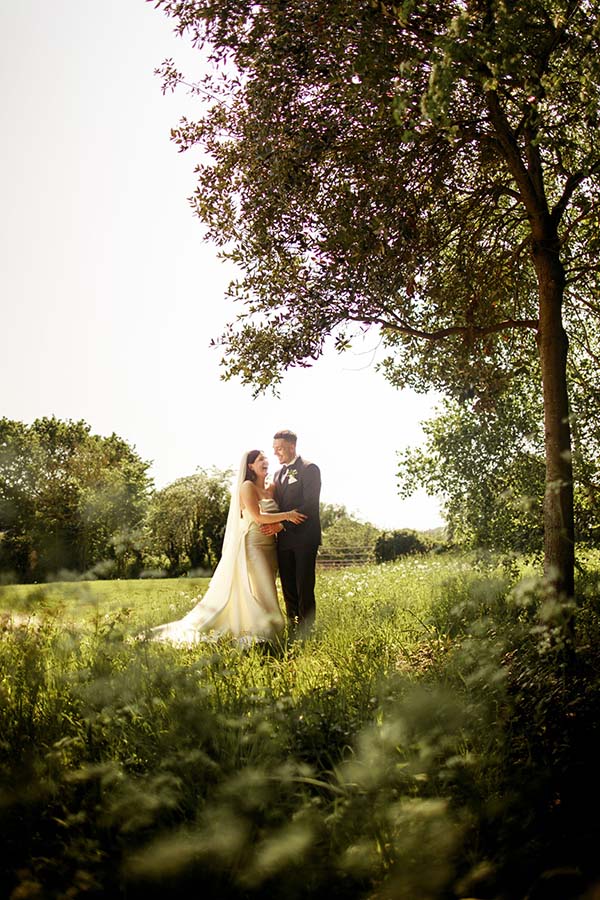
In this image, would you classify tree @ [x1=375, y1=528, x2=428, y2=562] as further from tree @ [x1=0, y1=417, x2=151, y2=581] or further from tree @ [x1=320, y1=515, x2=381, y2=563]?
tree @ [x1=0, y1=417, x2=151, y2=581]

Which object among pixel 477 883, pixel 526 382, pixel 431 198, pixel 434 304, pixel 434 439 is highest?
pixel 431 198

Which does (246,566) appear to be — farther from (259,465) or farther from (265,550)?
(259,465)

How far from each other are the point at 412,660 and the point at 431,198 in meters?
4.75

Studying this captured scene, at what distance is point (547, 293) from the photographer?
6918 millimetres

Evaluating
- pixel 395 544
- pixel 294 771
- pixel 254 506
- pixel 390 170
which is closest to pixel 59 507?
pixel 395 544

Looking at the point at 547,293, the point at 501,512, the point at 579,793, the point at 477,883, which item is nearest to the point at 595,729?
the point at 579,793

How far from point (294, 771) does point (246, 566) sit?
4947 millimetres

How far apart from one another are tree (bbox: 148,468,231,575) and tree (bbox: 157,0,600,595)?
47.2 feet

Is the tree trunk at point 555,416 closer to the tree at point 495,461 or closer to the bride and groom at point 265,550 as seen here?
the tree at point 495,461

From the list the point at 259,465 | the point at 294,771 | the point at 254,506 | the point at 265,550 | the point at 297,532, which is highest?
the point at 259,465

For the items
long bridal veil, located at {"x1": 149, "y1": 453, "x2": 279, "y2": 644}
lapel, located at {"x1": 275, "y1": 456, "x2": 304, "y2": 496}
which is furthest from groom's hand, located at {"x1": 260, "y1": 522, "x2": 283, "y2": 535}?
lapel, located at {"x1": 275, "y1": 456, "x2": 304, "y2": 496}

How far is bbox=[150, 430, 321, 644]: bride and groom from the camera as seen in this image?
8555 mm

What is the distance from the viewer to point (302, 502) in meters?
8.62

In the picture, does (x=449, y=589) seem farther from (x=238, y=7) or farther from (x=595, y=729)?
(x=238, y=7)
